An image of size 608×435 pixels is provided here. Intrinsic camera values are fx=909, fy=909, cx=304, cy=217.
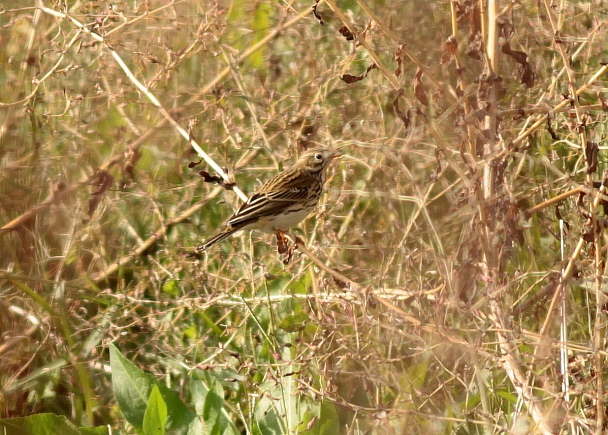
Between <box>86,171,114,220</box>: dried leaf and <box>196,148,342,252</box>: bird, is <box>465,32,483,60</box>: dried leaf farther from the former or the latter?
<box>86,171,114,220</box>: dried leaf

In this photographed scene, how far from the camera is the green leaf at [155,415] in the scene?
371 cm

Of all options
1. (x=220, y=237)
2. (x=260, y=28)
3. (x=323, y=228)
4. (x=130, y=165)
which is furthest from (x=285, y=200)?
(x=260, y=28)

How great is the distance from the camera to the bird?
4.53 metres

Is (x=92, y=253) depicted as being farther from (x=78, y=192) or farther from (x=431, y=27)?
(x=431, y=27)

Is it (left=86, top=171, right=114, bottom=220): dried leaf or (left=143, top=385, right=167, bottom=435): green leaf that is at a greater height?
(left=86, top=171, right=114, bottom=220): dried leaf

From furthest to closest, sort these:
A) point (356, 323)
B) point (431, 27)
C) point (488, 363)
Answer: point (431, 27), point (488, 363), point (356, 323)

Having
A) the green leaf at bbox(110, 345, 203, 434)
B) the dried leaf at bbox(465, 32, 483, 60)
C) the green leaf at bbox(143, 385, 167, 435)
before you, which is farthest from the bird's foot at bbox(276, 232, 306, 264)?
the dried leaf at bbox(465, 32, 483, 60)

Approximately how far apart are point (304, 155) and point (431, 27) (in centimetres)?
98

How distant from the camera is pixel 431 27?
4.92 metres

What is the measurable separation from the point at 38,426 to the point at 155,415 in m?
0.50

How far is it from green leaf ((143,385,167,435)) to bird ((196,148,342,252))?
3.11ft

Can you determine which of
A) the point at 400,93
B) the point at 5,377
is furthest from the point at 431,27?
the point at 5,377

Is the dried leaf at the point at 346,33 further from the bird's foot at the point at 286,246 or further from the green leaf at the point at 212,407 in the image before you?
the green leaf at the point at 212,407

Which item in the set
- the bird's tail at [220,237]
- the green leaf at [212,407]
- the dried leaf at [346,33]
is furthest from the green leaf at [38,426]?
the dried leaf at [346,33]
